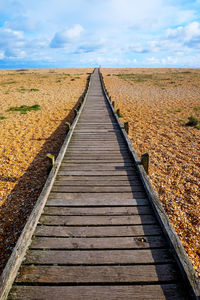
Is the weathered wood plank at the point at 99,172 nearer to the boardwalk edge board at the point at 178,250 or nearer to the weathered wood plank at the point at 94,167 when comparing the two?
the weathered wood plank at the point at 94,167

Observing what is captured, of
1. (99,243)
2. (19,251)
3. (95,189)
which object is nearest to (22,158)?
(95,189)

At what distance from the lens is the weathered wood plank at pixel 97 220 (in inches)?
144

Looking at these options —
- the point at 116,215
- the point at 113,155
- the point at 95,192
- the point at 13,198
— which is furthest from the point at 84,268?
the point at 113,155

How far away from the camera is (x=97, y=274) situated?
276cm

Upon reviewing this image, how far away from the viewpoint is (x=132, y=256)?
302 cm

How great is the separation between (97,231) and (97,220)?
270mm

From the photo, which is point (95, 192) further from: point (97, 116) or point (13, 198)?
point (97, 116)

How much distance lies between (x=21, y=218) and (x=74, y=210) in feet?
5.28

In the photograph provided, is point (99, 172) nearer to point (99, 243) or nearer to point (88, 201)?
point (88, 201)

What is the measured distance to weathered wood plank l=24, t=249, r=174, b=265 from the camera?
9.62 feet

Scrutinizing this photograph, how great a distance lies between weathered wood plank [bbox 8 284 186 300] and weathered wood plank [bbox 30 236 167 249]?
61 centimetres

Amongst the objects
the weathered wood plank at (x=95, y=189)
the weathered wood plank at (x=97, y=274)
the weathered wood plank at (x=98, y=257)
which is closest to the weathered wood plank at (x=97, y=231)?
the weathered wood plank at (x=98, y=257)

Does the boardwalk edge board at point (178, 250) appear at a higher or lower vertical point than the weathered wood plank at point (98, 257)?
higher

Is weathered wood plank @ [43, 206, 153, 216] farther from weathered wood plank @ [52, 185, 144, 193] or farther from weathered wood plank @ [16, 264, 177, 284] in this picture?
weathered wood plank @ [16, 264, 177, 284]
